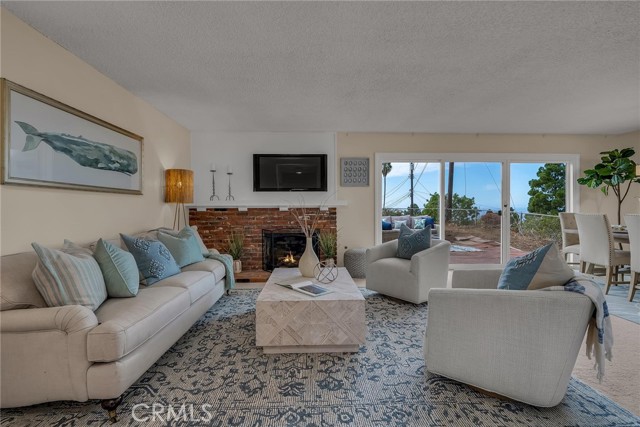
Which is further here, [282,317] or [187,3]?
[282,317]

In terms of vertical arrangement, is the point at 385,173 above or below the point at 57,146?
above

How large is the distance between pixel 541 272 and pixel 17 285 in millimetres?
2839

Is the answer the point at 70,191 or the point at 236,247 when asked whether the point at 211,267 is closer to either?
the point at 70,191

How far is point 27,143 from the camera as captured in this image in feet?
6.48

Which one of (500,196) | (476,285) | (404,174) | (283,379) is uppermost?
(404,174)

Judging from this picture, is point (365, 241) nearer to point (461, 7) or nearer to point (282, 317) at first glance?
point (282, 317)

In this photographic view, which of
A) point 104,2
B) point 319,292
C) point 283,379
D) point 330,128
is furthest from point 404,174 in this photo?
point 104,2

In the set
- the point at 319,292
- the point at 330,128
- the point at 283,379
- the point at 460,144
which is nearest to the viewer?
the point at 283,379

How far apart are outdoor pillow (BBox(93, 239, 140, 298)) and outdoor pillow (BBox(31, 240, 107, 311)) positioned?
13 centimetres

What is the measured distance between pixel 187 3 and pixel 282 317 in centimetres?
205

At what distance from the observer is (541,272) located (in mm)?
1635

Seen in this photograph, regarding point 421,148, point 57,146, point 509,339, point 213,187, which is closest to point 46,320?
point 57,146

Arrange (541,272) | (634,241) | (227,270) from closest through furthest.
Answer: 1. (541,272)
2. (634,241)
3. (227,270)

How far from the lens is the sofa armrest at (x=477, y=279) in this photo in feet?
6.97
